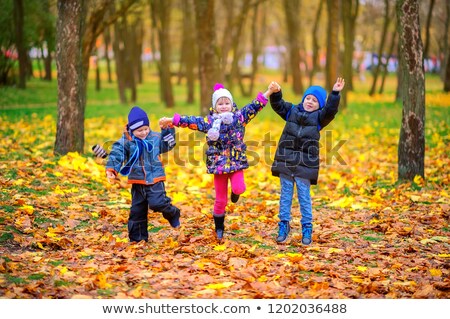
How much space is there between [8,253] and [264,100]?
10.5 feet

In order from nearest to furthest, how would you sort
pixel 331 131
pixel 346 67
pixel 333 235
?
pixel 333 235, pixel 331 131, pixel 346 67

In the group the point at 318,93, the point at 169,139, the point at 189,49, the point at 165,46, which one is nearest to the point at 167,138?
the point at 169,139

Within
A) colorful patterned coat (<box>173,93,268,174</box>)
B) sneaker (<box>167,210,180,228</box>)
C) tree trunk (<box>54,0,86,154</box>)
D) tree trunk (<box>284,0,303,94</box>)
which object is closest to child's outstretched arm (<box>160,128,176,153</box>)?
colorful patterned coat (<box>173,93,268,174</box>)

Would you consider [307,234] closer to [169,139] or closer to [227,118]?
[227,118]

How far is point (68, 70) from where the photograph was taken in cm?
1198

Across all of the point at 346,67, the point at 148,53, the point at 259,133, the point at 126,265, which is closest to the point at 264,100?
the point at 126,265

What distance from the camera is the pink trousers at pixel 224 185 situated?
286 inches

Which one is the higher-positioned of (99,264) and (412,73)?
(412,73)

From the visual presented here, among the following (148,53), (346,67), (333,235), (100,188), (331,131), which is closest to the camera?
(333,235)

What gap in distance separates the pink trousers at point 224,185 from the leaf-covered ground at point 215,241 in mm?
404

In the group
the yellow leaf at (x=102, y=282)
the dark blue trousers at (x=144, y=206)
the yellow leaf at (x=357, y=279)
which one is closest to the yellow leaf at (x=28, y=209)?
the dark blue trousers at (x=144, y=206)

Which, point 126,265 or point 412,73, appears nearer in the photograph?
point 126,265

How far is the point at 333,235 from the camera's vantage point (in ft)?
25.5

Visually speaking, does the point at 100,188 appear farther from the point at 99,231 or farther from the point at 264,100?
the point at 264,100
